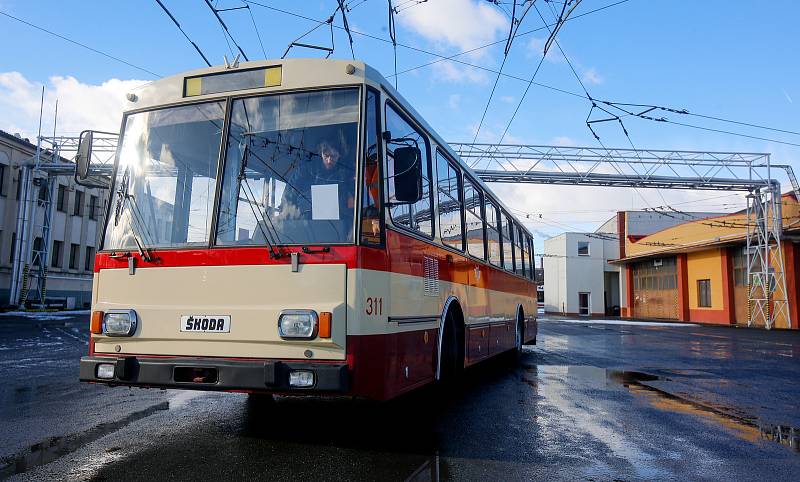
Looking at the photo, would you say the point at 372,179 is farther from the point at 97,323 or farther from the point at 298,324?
the point at 97,323

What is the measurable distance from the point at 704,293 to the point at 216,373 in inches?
1591

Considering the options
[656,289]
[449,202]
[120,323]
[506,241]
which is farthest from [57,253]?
[656,289]

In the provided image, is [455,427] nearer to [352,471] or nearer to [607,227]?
[352,471]

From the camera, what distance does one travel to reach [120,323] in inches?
201

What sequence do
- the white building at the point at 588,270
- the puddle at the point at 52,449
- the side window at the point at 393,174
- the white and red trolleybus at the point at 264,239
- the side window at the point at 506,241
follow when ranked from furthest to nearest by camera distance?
the white building at the point at 588,270 < the side window at the point at 506,241 < the side window at the point at 393,174 < the white and red trolleybus at the point at 264,239 < the puddle at the point at 52,449

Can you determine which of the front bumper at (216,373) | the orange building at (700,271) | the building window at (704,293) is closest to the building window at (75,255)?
the front bumper at (216,373)

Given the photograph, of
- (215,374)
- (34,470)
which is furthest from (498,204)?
(34,470)

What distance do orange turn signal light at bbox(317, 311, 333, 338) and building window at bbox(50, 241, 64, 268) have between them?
38221 mm

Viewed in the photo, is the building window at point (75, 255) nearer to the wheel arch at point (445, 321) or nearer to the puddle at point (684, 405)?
the puddle at point (684, 405)

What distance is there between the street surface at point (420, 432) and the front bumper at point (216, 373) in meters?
0.55

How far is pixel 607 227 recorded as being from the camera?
206 ft

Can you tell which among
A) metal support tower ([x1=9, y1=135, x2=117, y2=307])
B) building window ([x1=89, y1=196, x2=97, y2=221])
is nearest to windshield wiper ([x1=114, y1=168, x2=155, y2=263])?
metal support tower ([x1=9, y1=135, x2=117, y2=307])

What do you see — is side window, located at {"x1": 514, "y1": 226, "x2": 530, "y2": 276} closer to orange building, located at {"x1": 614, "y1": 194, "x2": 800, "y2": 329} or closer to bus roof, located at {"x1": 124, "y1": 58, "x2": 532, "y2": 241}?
bus roof, located at {"x1": 124, "y1": 58, "x2": 532, "y2": 241}

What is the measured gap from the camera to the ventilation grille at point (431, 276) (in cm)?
605
